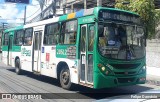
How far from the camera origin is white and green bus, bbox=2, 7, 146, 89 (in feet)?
30.4

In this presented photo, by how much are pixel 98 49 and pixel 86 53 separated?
0.68m

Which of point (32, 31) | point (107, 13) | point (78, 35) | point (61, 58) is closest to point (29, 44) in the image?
point (32, 31)

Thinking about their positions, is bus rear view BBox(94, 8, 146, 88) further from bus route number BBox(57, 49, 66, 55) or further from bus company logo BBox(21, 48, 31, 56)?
bus company logo BBox(21, 48, 31, 56)

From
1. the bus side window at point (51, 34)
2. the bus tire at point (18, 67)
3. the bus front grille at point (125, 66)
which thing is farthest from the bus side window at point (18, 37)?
the bus front grille at point (125, 66)

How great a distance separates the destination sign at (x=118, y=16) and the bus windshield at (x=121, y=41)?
0.22 metres

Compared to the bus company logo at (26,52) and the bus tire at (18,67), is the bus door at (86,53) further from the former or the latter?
the bus tire at (18,67)

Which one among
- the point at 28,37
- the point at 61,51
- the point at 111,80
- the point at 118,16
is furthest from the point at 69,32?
the point at 28,37

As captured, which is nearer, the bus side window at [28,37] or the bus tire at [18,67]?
the bus side window at [28,37]

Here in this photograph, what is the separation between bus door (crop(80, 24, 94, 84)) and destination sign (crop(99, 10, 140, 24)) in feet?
1.72

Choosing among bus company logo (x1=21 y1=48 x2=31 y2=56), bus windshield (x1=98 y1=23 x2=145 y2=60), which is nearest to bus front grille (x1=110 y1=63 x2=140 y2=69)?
bus windshield (x1=98 y1=23 x2=145 y2=60)

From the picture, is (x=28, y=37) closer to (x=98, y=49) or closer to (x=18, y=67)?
(x=18, y=67)

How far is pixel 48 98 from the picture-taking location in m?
9.46

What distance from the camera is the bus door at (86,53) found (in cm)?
955

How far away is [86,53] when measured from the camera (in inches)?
385
